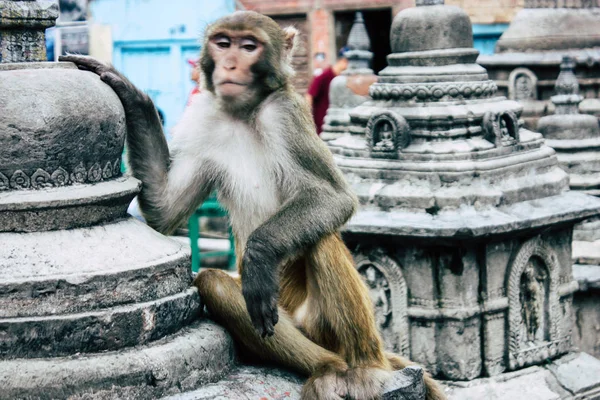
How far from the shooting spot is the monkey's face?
3365 millimetres

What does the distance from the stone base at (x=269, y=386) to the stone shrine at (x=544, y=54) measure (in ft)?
21.4

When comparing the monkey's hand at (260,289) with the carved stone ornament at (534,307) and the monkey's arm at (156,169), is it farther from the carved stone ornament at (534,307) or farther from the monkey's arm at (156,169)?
the carved stone ornament at (534,307)

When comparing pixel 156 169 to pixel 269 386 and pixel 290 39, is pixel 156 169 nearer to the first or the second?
pixel 290 39

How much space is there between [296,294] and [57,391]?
1092mm

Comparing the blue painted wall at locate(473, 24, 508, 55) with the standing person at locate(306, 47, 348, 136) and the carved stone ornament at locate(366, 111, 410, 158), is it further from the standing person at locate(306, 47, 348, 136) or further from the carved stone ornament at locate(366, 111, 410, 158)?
the carved stone ornament at locate(366, 111, 410, 158)

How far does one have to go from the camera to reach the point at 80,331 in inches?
99.3

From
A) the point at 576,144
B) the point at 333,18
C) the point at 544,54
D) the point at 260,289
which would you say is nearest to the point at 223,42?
the point at 260,289

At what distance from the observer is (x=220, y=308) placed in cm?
297

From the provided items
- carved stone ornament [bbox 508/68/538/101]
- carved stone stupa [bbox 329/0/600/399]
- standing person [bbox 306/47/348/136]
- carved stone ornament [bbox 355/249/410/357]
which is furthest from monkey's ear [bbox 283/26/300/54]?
standing person [bbox 306/47/348/136]

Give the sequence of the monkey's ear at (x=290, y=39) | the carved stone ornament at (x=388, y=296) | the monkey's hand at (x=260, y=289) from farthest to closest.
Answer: the carved stone ornament at (x=388, y=296), the monkey's ear at (x=290, y=39), the monkey's hand at (x=260, y=289)

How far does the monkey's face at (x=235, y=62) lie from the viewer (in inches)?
132

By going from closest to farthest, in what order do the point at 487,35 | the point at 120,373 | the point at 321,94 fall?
the point at 120,373
the point at 321,94
the point at 487,35

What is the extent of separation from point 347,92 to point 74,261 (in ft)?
25.3

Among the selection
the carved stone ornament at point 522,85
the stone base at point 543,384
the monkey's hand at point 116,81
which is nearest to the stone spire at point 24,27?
the monkey's hand at point 116,81
